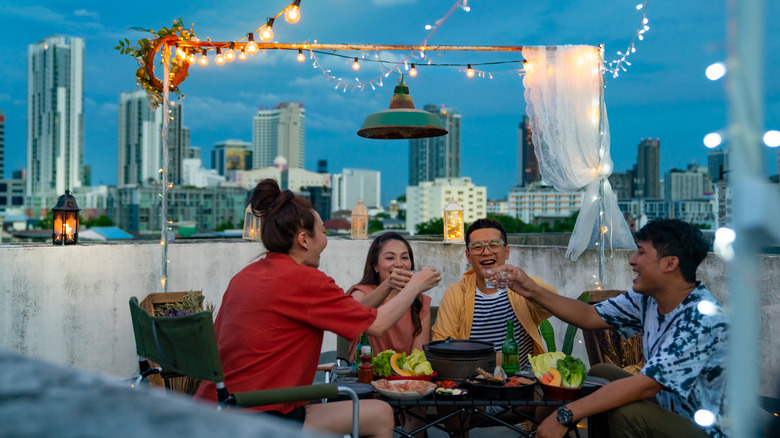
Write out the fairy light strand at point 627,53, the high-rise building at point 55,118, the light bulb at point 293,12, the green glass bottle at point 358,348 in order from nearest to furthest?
the green glass bottle at point 358,348, the light bulb at point 293,12, the fairy light strand at point 627,53, the high-rise building at point 55,118

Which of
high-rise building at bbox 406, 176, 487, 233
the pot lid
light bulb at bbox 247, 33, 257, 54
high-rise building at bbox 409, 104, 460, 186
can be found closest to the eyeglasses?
the pot lid

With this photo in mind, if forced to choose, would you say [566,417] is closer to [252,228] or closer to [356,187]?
[252,228]

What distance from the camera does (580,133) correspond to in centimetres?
554

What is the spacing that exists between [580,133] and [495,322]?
9.28ft

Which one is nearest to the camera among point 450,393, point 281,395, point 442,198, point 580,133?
point 281,395

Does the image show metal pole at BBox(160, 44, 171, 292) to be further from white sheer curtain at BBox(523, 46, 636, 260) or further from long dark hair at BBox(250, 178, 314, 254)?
white sheer curtain at BBox(523, 46, 636, 260)

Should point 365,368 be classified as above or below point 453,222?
below

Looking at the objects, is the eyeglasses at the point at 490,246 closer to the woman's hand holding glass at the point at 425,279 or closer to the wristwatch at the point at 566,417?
the woman's hand holding glass at the point at 425,279

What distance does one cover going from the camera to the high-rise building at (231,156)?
14562cm

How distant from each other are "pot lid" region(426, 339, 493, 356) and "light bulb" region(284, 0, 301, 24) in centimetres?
268

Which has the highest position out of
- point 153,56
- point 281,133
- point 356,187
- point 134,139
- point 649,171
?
point 281,133

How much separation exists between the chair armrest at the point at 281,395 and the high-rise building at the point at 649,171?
334ft

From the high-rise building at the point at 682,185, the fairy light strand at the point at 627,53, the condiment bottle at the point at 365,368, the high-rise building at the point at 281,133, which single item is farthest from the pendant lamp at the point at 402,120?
the high-rise building at the point at 281,133

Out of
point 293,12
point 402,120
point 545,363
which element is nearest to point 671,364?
point 545,363
